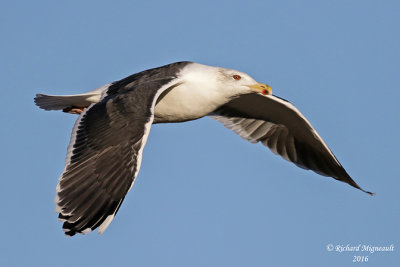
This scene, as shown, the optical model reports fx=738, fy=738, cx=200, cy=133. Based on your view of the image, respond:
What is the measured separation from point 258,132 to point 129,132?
14.6ft

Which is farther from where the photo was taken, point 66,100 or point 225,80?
point 66,100

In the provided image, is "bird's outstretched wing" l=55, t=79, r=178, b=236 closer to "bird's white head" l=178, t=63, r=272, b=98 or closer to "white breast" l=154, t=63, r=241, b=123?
"white breast" l=154, t=63, r=241, b=123

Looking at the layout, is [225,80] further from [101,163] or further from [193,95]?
[101,163]

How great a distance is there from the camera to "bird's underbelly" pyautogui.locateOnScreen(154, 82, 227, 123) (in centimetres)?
1175

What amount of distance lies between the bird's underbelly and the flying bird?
0.02 metres

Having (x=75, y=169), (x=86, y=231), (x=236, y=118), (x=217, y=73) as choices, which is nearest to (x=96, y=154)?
(x=75, y=169)

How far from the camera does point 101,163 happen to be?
32.2ft

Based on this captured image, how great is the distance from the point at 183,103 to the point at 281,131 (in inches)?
108

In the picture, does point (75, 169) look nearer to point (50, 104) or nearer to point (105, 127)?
point (105, 127)

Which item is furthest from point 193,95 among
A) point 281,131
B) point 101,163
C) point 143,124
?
point 281,131

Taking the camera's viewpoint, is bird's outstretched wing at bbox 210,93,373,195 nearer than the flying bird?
No

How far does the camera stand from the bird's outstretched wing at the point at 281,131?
13258 millimetres

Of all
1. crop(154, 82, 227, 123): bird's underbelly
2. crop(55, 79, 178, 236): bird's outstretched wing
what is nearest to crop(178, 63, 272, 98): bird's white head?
crop(154, 82, 227, 123): bird's underbelly

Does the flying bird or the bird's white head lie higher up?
the bird's white head
